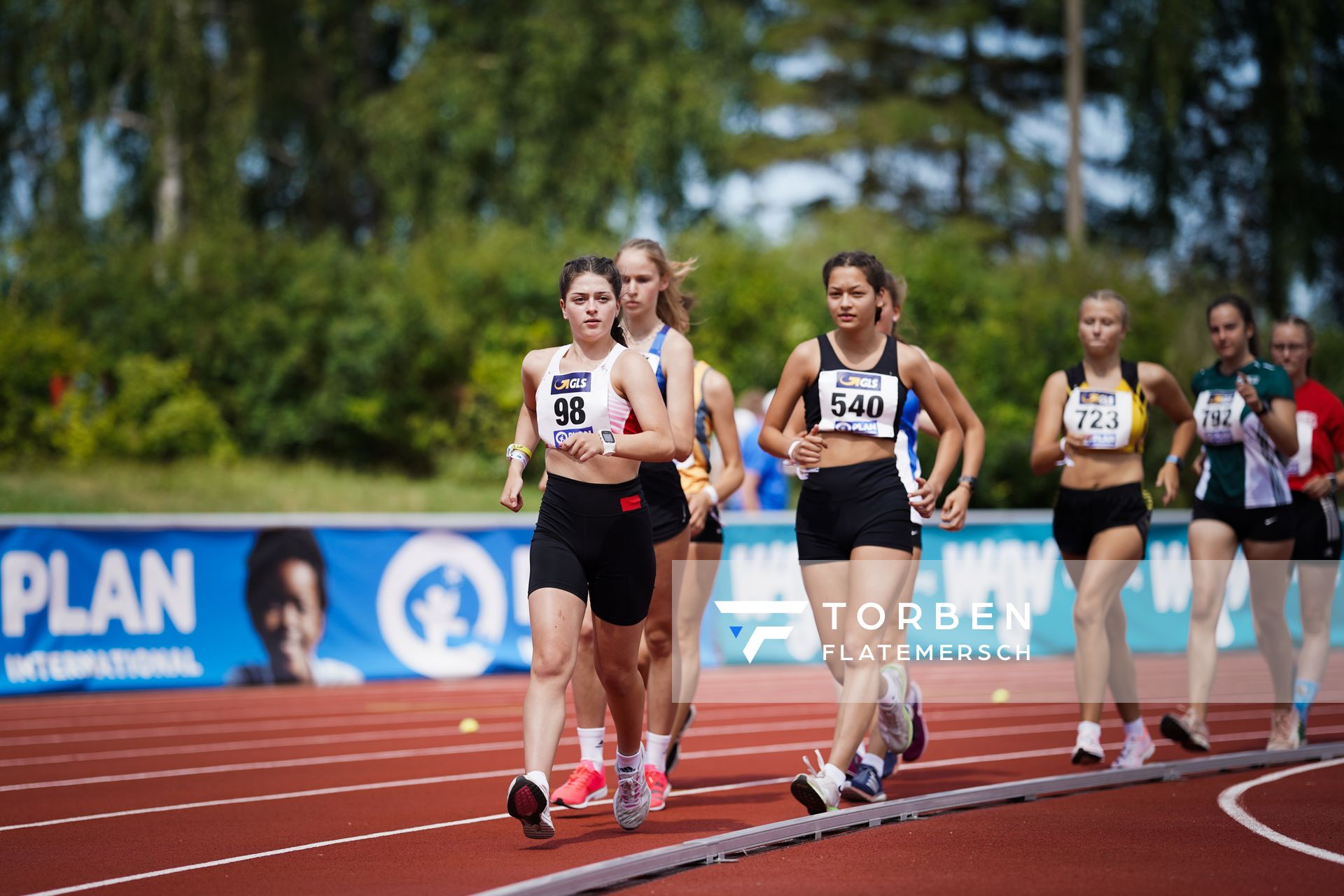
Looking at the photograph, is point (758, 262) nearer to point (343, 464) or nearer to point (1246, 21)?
point (343, 464)

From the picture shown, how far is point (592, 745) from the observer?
614 centimetres

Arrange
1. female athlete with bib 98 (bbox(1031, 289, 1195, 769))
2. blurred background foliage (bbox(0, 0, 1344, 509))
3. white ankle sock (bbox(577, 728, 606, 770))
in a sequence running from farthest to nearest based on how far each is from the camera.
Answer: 1. blurred background foliage (bbox(0, 0, 1344, 509))
2. female athlete with bib 98 (bbox(1031, 289, 1195, 769))
3. white ankle sock (bbox(577, 728, 606, 770))

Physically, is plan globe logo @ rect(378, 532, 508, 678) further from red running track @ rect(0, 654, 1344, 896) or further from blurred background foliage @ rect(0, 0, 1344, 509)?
blurred background foliage @ rect(0, 0, 1344, 509)

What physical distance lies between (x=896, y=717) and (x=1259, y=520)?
113 inches

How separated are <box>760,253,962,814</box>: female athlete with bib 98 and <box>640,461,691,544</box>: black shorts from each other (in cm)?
45

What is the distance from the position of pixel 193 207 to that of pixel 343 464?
550 centimetres

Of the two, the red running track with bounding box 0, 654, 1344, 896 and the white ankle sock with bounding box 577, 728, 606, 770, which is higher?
the white ankle sock with bounding box 577, 728, 606, 770

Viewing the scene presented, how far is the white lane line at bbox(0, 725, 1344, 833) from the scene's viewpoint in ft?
22.0

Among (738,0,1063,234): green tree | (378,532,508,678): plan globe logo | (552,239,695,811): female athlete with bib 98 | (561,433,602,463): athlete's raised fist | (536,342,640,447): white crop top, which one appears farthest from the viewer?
(738,0,1063,234): green tree

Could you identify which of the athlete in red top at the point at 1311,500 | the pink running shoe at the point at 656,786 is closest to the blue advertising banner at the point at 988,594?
the athlete in red top at the point at 1311,500

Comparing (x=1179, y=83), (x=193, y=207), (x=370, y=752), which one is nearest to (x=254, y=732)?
(x=370, y=752)

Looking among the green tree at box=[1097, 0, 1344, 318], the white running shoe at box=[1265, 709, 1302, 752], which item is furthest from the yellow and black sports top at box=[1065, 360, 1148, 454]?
the green tree at box=[1097, 0, 1344, 318]

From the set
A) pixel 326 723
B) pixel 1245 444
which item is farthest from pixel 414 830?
pixel 326 723

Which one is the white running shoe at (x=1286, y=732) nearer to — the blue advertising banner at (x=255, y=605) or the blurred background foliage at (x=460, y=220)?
the blue advertising banner at (x=255, y=605)
